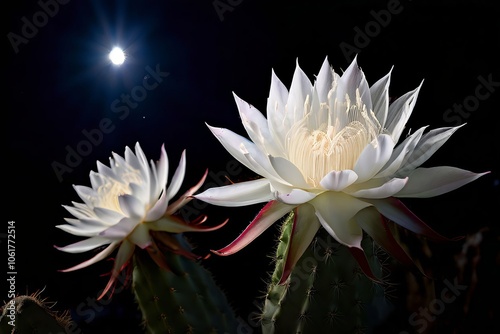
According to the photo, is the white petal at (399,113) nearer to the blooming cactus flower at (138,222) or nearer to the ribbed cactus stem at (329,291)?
the ribbed cactus stem at (329,291)

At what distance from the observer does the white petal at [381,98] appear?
553 millimetres

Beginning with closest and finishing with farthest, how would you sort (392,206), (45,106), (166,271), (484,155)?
(392,206), (166,271), (484,155), (45,106)

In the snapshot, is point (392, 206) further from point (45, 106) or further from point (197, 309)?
point (45, 106)

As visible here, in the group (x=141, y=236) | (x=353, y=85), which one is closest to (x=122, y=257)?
(x=141, y=236)

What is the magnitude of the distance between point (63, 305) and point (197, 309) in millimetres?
658

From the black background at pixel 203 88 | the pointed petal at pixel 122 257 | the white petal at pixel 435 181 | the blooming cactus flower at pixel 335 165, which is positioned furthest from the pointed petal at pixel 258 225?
the black background at pixel 203 88

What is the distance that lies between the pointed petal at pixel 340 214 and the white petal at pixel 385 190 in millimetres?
15

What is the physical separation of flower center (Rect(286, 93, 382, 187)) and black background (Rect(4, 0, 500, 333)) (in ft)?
1.61

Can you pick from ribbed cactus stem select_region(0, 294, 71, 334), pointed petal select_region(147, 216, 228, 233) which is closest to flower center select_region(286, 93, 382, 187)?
pointed petal select_region(147, 216, 228, 233)

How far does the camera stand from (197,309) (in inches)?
26.1

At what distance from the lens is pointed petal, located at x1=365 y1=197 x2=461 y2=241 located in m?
0.45

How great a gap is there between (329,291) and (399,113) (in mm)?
209

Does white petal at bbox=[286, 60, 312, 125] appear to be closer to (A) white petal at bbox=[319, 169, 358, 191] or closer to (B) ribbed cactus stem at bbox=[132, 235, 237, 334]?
(A) white petal at bbox=[319, 169, 358, 191]

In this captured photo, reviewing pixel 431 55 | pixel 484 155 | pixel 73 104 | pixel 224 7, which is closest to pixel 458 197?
pixel 484 155
